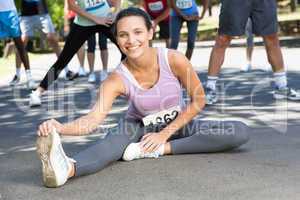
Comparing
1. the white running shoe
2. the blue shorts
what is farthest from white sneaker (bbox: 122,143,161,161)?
the blue shorts

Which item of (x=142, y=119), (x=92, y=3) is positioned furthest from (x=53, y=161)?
(x=92, y=3)

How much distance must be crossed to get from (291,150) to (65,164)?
1.70 metres

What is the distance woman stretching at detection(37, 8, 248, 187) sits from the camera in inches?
167

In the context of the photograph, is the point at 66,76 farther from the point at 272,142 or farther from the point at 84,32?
the point at 272,142

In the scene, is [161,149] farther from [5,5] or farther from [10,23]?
[5,5]

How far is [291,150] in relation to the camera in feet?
15.3

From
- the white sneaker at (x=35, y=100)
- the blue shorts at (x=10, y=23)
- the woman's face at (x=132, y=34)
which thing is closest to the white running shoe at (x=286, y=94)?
the white sneaker at (x=35, y=100)

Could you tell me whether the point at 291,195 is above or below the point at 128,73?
below

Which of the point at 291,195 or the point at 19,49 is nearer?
the point at 291,195

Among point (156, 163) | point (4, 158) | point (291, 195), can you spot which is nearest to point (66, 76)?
point (4, 158)

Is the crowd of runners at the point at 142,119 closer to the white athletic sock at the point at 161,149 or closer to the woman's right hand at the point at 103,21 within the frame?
the white athletic sock at the point at 161,149

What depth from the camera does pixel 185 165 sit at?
14.0 ft

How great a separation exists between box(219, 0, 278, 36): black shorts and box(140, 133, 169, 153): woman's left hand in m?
2.61

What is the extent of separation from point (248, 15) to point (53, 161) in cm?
373
